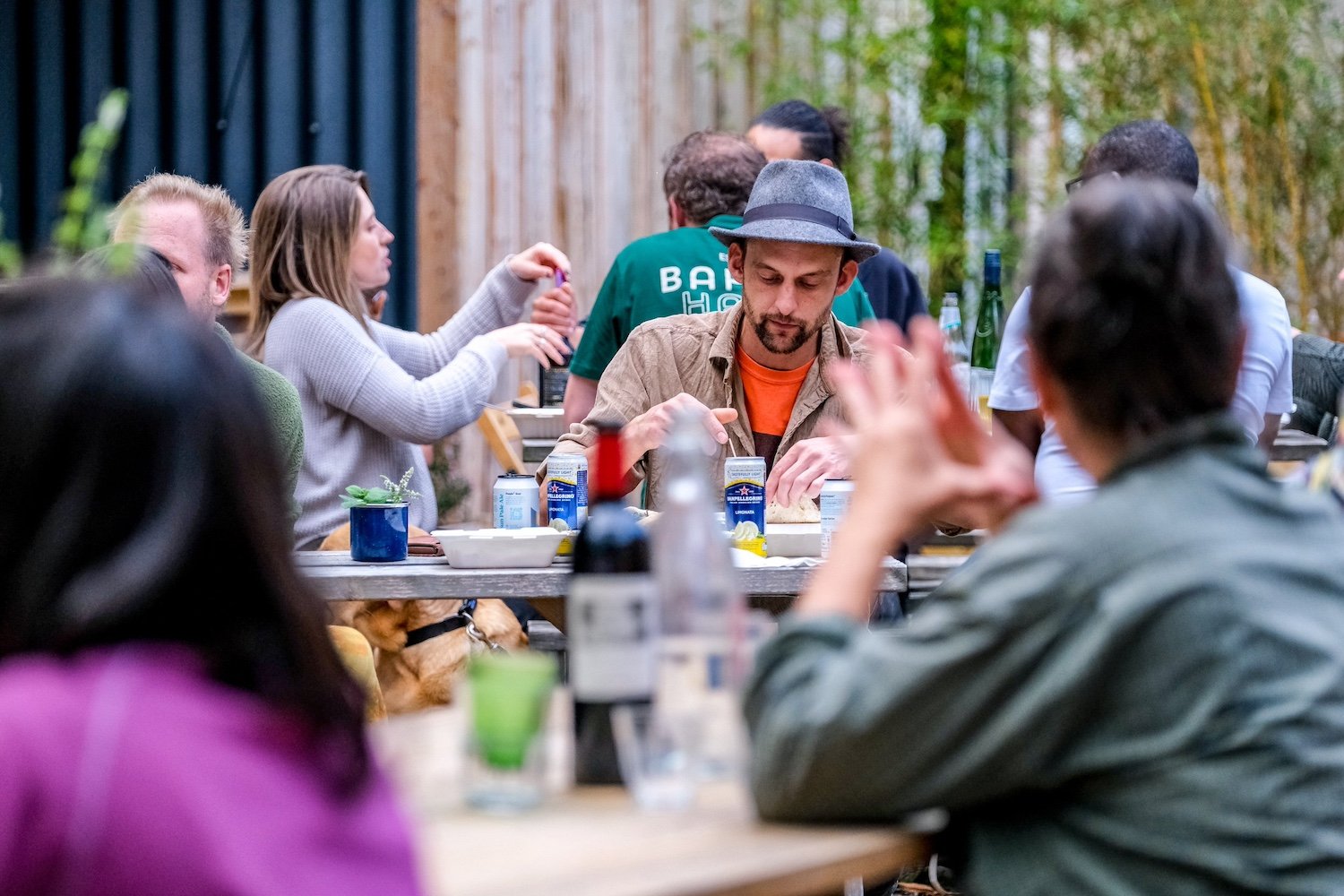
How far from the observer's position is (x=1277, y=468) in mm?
4480

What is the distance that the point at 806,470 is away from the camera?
128 inches

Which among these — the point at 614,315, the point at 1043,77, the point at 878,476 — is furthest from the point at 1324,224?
the point at 878,476

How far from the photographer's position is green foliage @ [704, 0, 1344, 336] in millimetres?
5926

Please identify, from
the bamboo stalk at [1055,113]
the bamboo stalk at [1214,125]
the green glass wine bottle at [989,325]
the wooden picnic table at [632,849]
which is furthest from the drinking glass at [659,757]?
the bamboo stalk at [1055,113]

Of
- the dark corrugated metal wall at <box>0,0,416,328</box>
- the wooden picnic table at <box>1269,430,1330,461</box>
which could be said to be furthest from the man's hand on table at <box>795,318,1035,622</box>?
the dark corrugated metal wall at <box>0,0,416,328</box>

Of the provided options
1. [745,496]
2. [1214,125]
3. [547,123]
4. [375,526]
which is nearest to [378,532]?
[375,526]

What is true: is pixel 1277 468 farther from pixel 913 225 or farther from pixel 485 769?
pixel 485 769

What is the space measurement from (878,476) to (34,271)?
0.76m

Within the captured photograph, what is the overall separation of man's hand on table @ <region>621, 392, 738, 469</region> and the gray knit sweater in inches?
25.6

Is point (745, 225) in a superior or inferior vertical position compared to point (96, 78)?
inferior

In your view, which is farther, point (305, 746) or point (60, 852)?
point (305, 746)

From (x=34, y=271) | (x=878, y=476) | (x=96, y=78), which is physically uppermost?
(x=96, y=78)

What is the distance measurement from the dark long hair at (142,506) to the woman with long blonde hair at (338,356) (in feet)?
8.53

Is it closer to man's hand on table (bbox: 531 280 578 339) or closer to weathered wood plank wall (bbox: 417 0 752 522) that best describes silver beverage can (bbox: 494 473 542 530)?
man's hand on table (bbox: 531 280 578 339)
